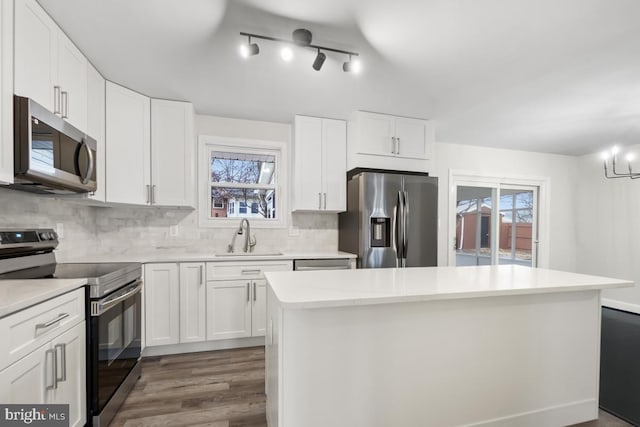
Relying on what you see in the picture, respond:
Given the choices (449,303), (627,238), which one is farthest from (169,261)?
(627,238)

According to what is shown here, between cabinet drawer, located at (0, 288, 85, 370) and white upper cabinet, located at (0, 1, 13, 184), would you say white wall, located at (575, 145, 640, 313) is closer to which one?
cabinet drawer, located at (0, 288, 85, 370)

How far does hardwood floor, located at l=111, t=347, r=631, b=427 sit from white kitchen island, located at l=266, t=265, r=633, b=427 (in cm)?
47

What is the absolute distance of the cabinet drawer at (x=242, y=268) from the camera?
2855mm

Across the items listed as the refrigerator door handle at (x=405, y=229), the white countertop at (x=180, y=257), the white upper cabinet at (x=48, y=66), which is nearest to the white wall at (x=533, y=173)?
the refrigerator door handle at (x=405, y=229)

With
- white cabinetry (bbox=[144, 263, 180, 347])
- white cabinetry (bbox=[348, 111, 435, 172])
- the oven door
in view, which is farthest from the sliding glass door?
the oven door

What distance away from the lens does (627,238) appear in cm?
446

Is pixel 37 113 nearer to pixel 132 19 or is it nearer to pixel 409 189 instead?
pixel 132 19

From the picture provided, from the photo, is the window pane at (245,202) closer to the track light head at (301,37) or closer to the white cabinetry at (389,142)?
the white cabinetry at (389,142)

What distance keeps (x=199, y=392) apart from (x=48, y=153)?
72.0 inches

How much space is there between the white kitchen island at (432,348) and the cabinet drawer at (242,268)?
4.04 feet

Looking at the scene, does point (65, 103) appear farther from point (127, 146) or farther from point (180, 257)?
point (180, 257)

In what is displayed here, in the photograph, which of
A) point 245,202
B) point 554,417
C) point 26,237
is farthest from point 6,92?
point 554,417

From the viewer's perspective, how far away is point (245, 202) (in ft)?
11.6

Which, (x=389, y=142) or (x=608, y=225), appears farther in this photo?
(x=608, y=225)
